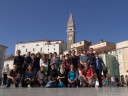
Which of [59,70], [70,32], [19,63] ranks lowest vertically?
[59,70]

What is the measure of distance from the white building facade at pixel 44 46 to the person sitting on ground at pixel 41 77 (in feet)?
300

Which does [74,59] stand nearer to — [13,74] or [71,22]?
[13,74]

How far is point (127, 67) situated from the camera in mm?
60688

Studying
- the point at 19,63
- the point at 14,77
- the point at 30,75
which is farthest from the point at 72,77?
the point at 14,77

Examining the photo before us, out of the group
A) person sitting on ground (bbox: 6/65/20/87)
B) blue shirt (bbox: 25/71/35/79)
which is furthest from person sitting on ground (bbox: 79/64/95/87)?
person sitting on ground (bbox: 6/65/20/87)

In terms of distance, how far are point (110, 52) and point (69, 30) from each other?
166 ft

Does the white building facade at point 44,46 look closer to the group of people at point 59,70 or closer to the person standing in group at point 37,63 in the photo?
the person standing in group at point 37,63

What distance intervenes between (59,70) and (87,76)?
1423mm

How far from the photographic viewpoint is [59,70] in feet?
38.7

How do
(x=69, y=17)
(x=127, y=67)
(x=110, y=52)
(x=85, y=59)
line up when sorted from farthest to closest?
(x=69, y=17), (x=110, y=52), (x=127, y=67), (x=85, y=59)

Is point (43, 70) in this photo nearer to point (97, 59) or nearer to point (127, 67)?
point (97, 59)

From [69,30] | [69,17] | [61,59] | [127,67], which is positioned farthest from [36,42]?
[61,59]

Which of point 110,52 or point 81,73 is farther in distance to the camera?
point 110,52

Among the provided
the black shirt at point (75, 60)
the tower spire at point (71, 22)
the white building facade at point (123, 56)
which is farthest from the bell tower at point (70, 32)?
the black shirt at point (75, 60)
